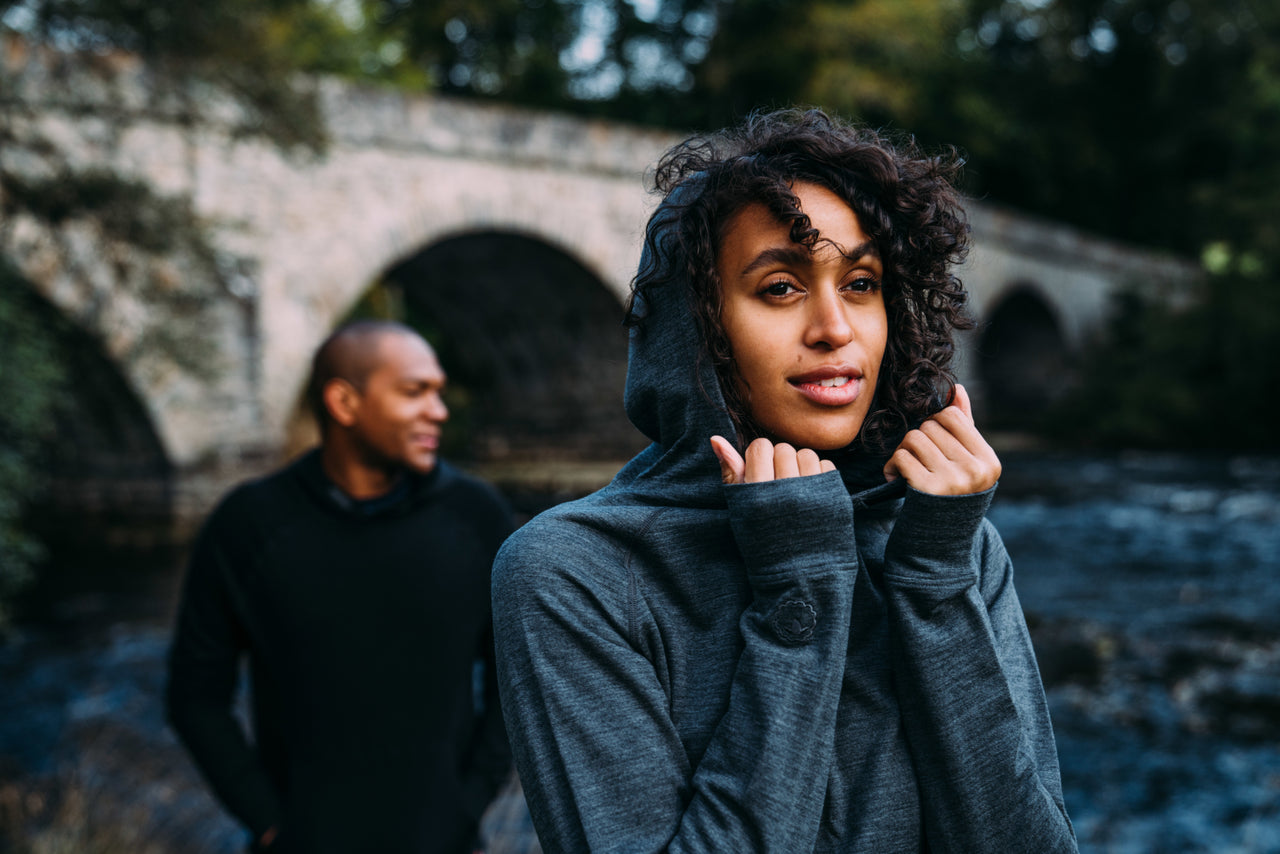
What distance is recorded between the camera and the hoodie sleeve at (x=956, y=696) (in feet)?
3.66

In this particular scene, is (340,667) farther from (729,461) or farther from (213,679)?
(729,461)

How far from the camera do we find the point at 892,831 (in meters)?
1.13

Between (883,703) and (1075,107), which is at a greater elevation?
(1075,107)

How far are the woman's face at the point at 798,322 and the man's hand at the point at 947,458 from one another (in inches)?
3.1

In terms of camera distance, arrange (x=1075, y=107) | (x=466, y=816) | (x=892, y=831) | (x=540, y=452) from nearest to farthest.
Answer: (x=892, y=831)
(x=466, y=816)
(x=540, y=452)
(x=1075, y=107)

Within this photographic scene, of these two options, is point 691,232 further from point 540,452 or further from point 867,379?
point 540,452

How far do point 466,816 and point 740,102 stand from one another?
67.5 ft

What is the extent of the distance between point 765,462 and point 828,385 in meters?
0.13

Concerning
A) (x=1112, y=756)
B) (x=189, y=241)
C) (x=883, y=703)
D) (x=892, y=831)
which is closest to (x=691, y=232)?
(x=883, y=703)

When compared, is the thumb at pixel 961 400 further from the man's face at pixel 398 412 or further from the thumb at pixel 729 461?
the man's face at pixel 398 412

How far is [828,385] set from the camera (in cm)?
120

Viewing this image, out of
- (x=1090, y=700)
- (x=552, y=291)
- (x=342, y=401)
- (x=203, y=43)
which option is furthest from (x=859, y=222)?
(x=552, y=291)

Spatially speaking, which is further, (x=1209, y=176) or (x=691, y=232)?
(x=1209, y=176)

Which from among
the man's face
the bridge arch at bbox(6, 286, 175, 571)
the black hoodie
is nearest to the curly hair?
the black hoodie
